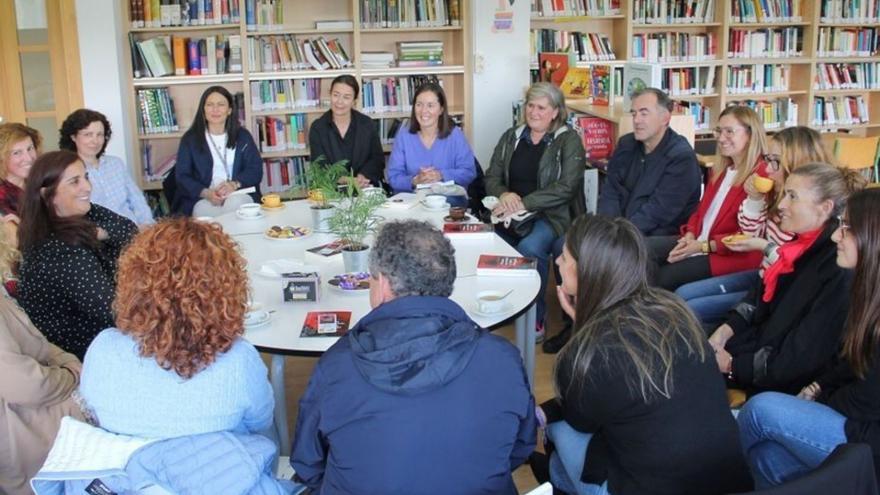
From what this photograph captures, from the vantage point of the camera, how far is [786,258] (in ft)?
9.64

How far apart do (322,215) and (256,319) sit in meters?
1.16

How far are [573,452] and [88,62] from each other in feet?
15.2

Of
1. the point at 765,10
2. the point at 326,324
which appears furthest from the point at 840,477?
the point at 765,10

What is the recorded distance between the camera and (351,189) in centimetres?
331

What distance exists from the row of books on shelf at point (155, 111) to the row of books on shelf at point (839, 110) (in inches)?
205

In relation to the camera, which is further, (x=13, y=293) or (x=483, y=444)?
(x=13, y=293)

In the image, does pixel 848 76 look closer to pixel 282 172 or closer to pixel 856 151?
pixel 856 151

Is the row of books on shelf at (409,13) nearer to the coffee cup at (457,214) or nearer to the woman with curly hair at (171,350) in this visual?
the coffee cup at (457,214)

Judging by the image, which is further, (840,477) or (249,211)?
(249,211)

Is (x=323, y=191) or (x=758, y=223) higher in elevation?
(x=323, y=191)

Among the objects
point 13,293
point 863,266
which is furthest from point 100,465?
point 863,266

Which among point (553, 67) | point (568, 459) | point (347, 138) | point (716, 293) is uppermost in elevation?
point (553, 67)

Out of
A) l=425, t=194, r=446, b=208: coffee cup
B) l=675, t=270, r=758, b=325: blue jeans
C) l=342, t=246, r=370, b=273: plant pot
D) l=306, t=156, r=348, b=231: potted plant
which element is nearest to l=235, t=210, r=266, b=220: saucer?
l=306, t=156, r=348, b=231: potted plant

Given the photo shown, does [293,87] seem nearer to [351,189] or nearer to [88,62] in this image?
[88,62]
